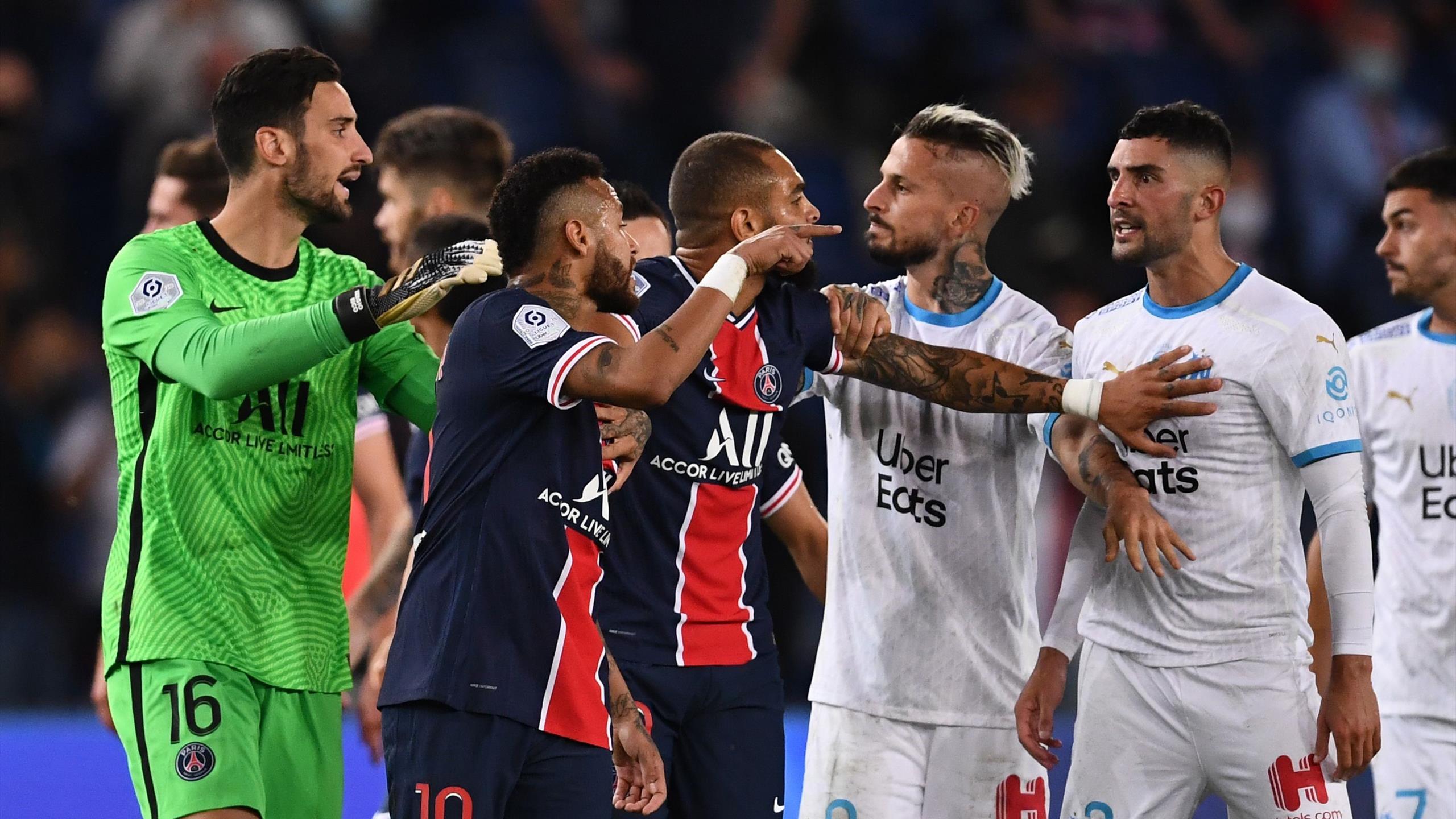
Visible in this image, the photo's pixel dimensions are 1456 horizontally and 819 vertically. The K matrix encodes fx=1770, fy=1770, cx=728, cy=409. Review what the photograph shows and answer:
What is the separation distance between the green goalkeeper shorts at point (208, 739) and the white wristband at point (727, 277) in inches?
57.5

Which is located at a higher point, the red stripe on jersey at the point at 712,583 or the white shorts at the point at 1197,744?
the red stripe on jersey at the point at 712,583

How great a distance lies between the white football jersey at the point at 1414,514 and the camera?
234 inches

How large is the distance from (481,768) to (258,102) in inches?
71.1

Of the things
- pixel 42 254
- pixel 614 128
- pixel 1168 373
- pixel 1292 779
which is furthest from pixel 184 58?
pixel 1292 779

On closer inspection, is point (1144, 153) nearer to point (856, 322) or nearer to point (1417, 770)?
point (856, 322)

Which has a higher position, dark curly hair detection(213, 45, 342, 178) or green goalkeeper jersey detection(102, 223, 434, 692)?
dark curly hair detection(213, 45, 342, 178)

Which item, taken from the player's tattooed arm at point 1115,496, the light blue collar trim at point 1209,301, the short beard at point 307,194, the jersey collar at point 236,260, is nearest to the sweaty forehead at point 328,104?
the short beard at point 307,194

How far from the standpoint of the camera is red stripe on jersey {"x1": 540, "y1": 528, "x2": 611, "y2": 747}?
379 centimetres

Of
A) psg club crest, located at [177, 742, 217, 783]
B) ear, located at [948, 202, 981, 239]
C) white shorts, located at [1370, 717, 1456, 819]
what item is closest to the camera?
psg club crest, located at [177, 742, 217, 783]

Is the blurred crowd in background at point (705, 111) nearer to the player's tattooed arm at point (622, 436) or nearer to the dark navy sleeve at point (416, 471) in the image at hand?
the dark navy sleeve at point (416, 471)

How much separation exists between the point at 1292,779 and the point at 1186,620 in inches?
18.9

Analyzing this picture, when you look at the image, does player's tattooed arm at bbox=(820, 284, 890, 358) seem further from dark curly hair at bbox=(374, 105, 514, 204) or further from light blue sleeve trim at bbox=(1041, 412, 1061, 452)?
dark curly hair at bbox=(374, 105, 514, 204)

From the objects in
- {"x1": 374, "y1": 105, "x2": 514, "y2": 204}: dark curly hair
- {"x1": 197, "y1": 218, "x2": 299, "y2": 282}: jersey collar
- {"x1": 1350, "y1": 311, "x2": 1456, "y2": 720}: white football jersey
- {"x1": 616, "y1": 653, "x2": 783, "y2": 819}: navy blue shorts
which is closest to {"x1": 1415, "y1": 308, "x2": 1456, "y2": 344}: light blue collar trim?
{"x1": 1350, "y1": 311, "x2": 1456, "y2": 720}: white football jersey

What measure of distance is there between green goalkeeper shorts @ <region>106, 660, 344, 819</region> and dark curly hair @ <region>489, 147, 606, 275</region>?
120cm
